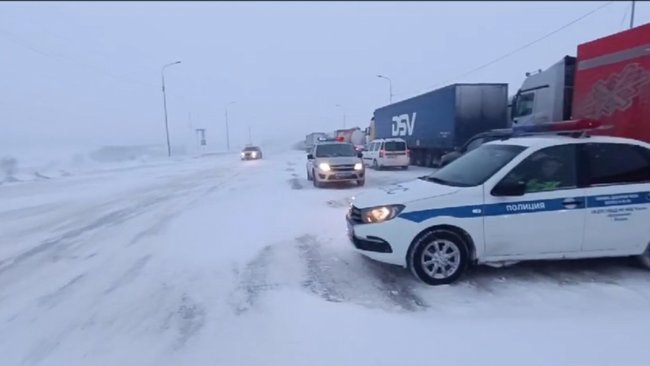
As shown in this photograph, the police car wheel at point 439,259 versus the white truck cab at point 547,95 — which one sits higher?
the white truck cab at point 547,95

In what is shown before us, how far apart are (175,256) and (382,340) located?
3.92 meters

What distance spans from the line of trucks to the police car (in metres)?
1.44

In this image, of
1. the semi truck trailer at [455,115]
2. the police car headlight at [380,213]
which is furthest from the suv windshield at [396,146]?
the police car headlight at [380,213]

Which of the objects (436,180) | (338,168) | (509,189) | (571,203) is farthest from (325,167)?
(571,203)

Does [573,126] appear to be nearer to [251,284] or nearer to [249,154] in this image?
[251,284]

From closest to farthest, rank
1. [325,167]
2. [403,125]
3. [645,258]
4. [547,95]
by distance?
[645,258] → [547,95] → [325,167] → [403,125]

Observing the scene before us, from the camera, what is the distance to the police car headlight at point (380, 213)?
519 centimetres

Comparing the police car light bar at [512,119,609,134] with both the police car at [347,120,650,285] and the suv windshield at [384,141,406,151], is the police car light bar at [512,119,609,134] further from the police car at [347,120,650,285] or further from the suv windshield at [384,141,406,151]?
the suv windshield at [384,141,406,151]

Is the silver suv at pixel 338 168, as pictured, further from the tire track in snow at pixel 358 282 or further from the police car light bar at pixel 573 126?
the police car light bar at pixel 573 126

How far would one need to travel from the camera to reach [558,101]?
477 inches

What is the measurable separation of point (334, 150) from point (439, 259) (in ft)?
37.6

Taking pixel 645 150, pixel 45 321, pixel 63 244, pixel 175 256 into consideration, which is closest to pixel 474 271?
pixel 645 150

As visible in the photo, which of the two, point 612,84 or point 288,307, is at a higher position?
point 612,84

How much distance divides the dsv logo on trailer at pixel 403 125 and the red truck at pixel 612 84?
1362cm
